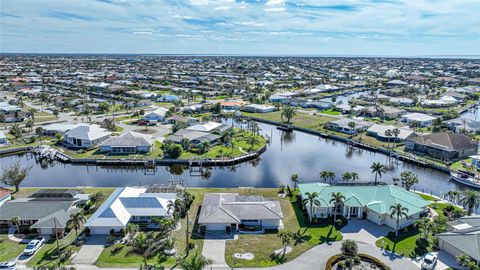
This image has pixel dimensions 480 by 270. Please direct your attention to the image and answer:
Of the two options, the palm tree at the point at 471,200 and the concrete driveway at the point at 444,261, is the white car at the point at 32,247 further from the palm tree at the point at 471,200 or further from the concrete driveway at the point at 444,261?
the palm tree at the point at 471,200

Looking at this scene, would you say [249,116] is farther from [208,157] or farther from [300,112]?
[208,157]

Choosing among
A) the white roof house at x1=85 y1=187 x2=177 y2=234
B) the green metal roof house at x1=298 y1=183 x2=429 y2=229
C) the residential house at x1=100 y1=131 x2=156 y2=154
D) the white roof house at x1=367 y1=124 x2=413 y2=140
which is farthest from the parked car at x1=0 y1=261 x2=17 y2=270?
the white roof house at x1=367 y1=124 x2=413 y2=140

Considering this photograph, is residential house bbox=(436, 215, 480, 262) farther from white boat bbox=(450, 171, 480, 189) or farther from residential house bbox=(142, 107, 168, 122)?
residential house bbox=(142, 107, 168, 122)

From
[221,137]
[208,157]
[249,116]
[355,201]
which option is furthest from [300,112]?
[355,201]

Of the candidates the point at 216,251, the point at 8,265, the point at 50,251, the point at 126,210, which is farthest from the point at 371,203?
the point at 8,265

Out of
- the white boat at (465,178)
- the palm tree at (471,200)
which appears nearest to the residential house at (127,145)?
the palm tree at (471,200)

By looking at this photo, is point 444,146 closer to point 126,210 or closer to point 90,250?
point 126,210
